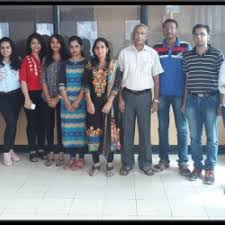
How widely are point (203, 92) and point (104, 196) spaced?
128 cm

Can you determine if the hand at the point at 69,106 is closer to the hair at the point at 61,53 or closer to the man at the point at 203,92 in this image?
the hair at the point at 61,53

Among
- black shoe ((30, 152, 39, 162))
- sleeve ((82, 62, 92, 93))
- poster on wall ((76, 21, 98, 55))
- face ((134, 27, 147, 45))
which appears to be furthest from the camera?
poster on wall ((76, 21, 98, 55))

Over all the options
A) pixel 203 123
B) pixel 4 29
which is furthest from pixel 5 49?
pixel 203 123

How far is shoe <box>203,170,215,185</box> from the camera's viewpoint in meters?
3.53

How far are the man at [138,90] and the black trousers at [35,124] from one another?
98 cm

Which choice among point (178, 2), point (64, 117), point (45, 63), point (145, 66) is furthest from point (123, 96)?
point (178, 2)

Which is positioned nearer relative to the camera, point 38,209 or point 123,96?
point 38,209

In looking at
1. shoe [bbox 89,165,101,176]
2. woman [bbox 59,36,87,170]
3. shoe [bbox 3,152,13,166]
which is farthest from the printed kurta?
shoe [bbox 3,152,13,166]

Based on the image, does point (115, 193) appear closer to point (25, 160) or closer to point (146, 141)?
point (146, 141)

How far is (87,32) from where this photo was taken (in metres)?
4.41

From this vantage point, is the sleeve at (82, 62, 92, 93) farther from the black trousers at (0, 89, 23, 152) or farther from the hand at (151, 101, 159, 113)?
the black trousers at (0, 89, 23, 152)

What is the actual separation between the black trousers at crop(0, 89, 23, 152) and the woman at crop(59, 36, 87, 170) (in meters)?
0.62

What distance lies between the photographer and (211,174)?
356cm

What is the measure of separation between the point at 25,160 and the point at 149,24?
212cm
